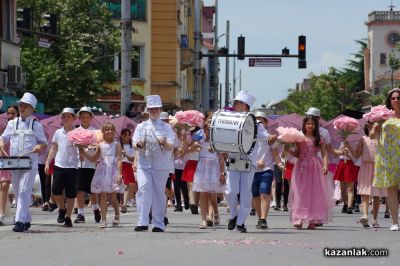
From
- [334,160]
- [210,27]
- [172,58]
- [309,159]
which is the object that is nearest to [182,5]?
[172,58]

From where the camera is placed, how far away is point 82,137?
20.2 metres

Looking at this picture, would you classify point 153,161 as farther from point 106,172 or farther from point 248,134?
point 106,172

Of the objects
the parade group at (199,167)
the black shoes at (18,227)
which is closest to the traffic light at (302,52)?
the parade group at (199,167)

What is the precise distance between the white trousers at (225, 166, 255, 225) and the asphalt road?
14.3 inches

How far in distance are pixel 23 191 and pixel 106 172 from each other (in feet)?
6.81

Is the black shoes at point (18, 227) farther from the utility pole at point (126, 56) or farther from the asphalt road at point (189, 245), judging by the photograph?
the utility pole at point (126, 56)

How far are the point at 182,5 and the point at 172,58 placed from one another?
935cm

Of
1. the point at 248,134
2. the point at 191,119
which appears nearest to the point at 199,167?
A: the point at 191,119

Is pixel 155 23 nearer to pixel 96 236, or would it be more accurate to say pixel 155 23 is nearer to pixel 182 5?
pixel 182 5

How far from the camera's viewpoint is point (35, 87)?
47562 millimetres

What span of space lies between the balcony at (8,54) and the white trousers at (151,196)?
2446 centimetres

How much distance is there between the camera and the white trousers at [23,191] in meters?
18.6

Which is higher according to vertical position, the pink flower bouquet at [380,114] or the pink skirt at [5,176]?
the pink flower bouquet at [380,114]

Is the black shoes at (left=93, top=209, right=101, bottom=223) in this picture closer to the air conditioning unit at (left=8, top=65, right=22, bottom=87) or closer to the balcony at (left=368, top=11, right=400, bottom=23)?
the air conditioning unit at (left=8, top=65, right=22, bottom=87)
